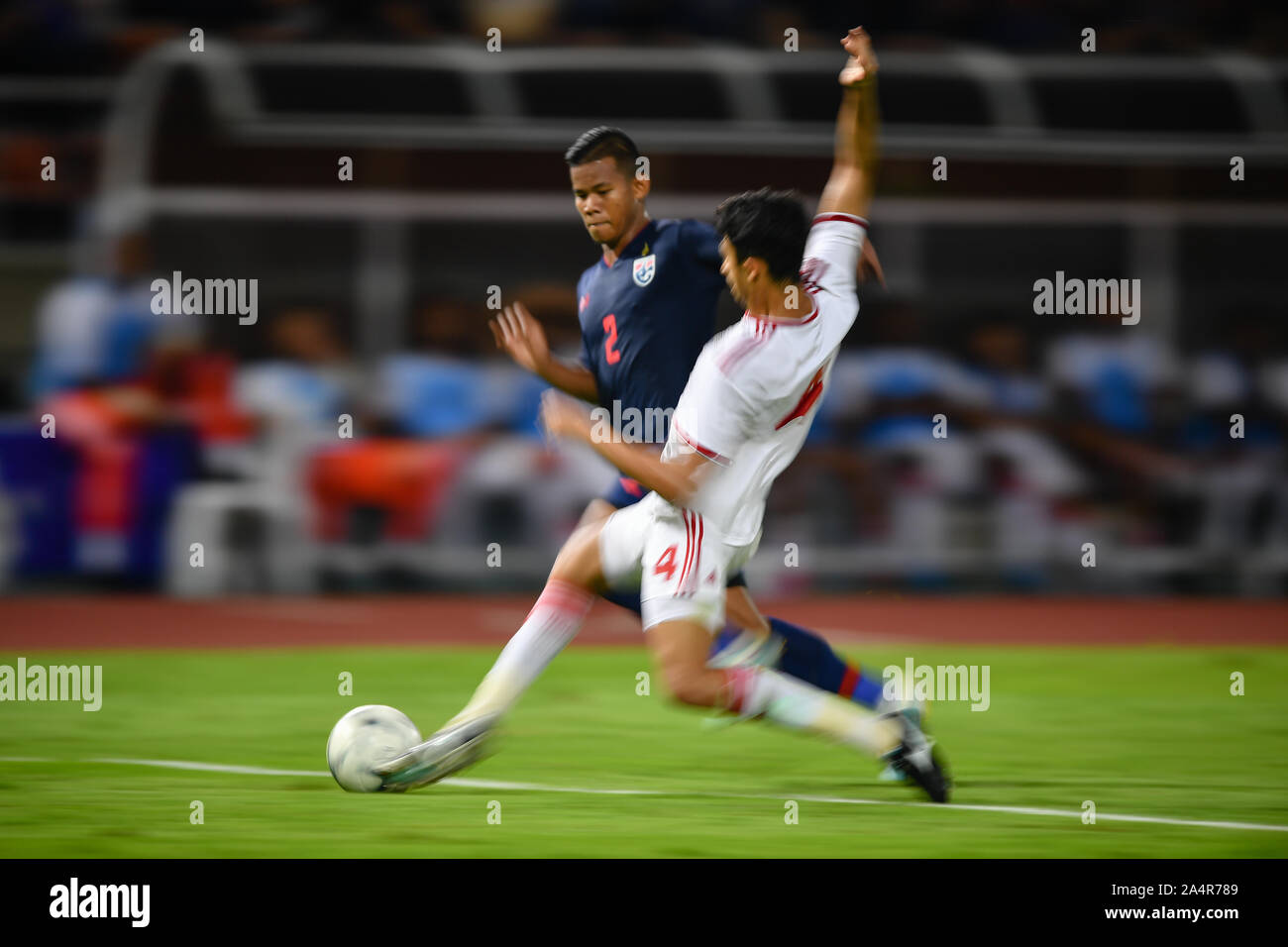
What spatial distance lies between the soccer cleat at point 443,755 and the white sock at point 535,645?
0.08m

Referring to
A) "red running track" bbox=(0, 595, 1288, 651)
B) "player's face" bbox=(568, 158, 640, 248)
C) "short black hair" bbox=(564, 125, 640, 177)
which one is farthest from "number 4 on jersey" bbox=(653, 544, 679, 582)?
"red running track" bbox=(0, 595, 1288, 651)

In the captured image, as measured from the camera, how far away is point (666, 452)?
20.9ft

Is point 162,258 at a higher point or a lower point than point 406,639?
higher

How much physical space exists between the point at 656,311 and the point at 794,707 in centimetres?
145

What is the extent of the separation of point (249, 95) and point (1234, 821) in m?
10.9

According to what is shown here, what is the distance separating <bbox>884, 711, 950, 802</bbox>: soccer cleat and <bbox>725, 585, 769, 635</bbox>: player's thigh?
568 millimetres

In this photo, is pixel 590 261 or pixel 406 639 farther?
pixel 590 261

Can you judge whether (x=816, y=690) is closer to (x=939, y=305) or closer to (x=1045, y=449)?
(x=1045, y=449)

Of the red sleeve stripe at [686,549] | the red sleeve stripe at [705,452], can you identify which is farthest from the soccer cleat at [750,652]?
the red sleeve stripe at [705,452]

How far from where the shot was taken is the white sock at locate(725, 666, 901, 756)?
250 inches

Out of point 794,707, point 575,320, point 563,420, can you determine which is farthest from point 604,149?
point 575,320

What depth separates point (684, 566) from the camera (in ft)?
20.9

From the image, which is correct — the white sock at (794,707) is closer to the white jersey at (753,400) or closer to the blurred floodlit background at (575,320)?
the white jersey at (753,400)
